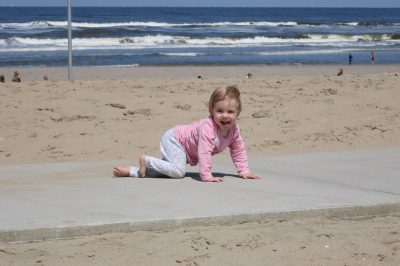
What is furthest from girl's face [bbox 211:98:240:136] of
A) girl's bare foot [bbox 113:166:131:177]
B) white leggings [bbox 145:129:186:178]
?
girl's bare foot [bbox 113:166:131:177]

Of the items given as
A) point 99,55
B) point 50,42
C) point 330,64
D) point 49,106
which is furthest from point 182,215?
point 50,42

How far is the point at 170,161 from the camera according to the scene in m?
6.18

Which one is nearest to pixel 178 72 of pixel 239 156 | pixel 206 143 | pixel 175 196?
pixel 239 156

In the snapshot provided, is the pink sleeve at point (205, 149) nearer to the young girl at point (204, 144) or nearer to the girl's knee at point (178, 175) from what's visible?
the young girl at point (204, 144)

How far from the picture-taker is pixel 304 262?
13.8 ft

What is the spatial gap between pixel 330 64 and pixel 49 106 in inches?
733

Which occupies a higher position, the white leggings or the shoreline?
the white leggings

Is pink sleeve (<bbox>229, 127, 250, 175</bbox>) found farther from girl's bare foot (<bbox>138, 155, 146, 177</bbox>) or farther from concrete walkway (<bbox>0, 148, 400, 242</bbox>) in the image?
girl's bare foot (<bbox>138, 155, 146, 177</bbox>)

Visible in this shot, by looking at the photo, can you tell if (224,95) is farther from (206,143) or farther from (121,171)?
(121,171)

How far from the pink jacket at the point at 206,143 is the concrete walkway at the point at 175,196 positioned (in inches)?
5.9

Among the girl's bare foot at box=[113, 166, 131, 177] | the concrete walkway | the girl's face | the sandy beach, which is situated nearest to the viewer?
the sandy beach

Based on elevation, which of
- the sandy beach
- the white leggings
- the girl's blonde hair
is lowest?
the sandy beach

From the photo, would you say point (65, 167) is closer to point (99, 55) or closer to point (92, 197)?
point (92, 197)

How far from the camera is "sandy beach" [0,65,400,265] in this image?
4289 millimetres
